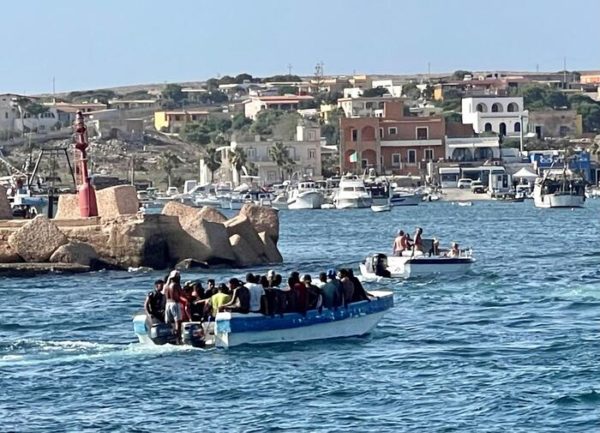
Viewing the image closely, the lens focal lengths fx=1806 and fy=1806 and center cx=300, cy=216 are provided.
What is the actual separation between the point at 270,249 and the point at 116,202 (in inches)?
194

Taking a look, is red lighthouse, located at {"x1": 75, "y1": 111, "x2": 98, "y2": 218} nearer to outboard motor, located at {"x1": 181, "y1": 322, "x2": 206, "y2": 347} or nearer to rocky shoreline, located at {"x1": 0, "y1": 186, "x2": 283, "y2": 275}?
rocky shoreline, located at {"x1": 0, "y1": 186, "x2": 283, "y2": 275}

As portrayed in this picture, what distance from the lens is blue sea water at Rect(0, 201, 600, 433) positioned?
25.4m

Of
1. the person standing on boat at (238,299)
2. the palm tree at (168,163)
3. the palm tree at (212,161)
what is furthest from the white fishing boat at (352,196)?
the person standing on boat at (238,299)

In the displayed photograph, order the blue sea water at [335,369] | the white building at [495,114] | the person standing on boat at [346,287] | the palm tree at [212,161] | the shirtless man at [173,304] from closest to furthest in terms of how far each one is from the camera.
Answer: the blue sea water at [335,369], the shirtless man at [173,304], the person standing on boat at [346,287], the palm tree at [212,161], the white building at [495,114]

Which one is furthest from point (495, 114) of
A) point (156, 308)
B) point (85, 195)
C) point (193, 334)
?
point (193, 334)

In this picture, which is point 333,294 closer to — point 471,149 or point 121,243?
point 121,243

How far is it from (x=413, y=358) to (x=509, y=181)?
409 ft

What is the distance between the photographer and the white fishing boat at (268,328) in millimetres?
31391

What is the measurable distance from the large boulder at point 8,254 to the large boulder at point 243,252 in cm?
618

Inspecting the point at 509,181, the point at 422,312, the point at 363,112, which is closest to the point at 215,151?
the point at 363,112

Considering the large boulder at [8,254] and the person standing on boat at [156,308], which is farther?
the large boulder at [8,254]

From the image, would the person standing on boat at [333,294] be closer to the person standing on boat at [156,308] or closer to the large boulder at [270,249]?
the person standing on boat at [156,308]

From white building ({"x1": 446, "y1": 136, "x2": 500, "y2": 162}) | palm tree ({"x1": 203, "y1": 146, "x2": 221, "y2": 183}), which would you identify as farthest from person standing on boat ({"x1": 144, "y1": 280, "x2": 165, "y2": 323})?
palm tree ({"x1": 203, "y1": 146, "x2": 221, "y2": 183})

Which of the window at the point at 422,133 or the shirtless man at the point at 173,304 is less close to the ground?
the window at the point at 422,133
